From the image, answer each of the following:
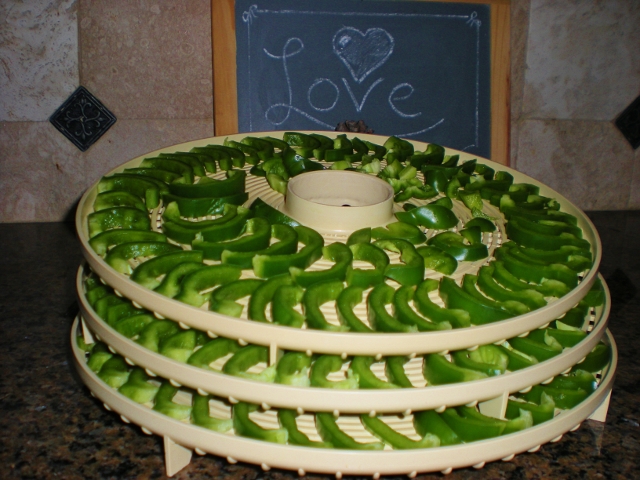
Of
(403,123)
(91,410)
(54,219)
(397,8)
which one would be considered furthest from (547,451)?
(54,219)

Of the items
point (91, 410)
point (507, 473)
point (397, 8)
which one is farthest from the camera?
point (397, 8)

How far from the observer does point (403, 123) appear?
71.3 inches

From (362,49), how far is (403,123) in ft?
0.76

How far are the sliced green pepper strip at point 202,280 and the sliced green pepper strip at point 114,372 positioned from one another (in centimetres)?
12

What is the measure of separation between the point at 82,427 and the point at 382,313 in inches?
17.6

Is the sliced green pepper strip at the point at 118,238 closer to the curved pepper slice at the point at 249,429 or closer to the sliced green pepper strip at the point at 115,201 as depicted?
the sliced green pepper strip at the point at 115,201

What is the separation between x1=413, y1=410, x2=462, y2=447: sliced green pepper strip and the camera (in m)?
0.64

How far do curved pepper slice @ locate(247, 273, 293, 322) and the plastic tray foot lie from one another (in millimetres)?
163

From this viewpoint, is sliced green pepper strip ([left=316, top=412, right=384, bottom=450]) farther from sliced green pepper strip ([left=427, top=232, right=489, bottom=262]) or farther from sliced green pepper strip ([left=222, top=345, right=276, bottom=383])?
sliced green pepper strip ([left=427, top=232, right=489, bottom=262])

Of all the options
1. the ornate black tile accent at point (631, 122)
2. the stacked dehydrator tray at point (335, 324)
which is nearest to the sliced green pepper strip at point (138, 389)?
the stacked dehydrator tray at point (335, 324)

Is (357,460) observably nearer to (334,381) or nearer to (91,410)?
(334,381)

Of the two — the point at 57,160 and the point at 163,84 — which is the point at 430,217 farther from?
the point at 57,160

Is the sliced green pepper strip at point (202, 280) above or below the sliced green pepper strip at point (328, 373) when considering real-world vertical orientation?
above

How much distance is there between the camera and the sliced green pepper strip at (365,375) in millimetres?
631
